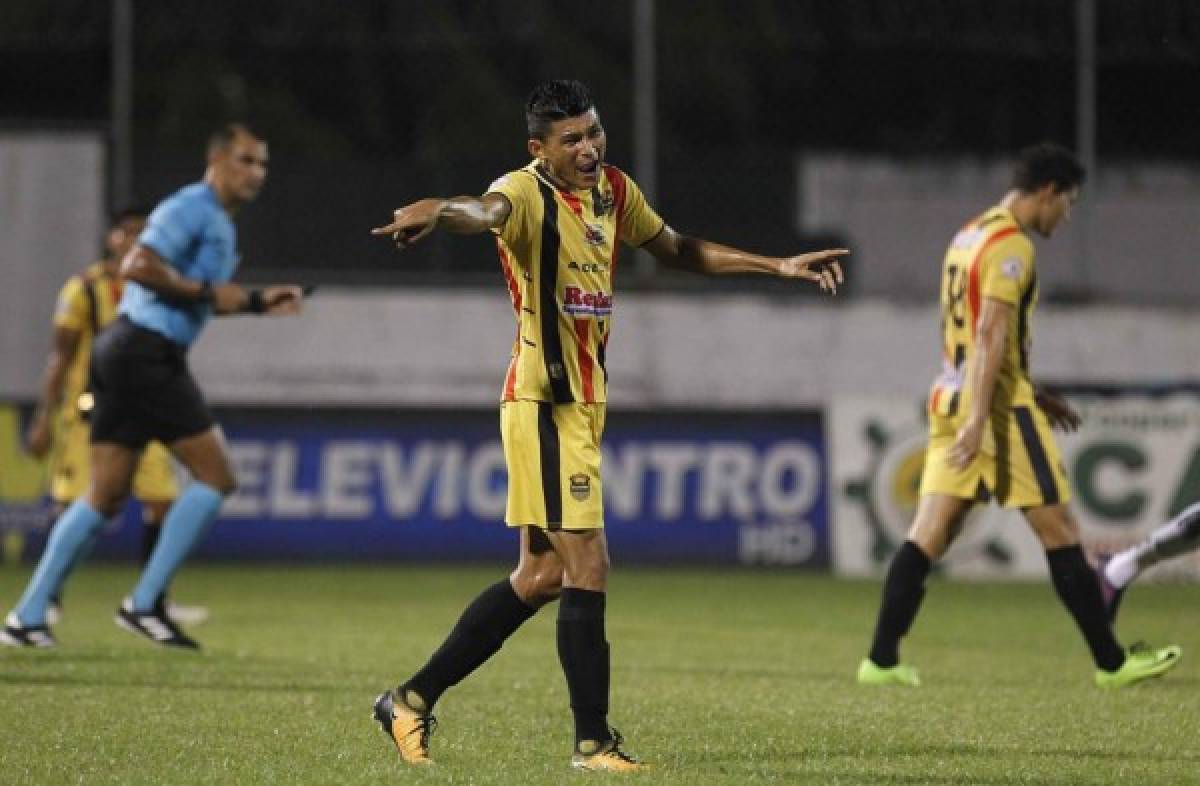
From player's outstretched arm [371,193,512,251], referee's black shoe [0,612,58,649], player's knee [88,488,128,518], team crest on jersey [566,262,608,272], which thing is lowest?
referee's black shoe [0,612,58,649]

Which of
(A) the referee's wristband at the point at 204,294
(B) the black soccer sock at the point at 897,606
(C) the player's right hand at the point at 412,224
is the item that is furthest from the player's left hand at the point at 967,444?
(C) the player's right hand at the point at 412,224

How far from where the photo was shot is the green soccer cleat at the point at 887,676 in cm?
949

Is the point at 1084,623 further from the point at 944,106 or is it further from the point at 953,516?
the point at 944,106

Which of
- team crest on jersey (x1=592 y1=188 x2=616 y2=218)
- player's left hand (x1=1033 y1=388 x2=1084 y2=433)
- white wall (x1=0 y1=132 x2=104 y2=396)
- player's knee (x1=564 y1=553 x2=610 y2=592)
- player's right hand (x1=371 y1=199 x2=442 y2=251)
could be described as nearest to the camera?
player's right hand (x1=371 y1=199 x2=442 y2=251)

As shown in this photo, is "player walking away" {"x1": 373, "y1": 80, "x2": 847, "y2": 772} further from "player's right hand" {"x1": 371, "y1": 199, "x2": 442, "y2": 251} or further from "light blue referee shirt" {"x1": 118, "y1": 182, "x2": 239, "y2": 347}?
"light blue referee shirt" {"x1": 118, "y1": 182, "x2": 239, "y2": 347}

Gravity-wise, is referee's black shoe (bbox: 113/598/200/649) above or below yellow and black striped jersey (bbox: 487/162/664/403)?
below

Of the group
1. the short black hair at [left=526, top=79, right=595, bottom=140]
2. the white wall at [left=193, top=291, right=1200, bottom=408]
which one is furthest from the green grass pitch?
the white wall at [left=193, top=291, right=1200, bottom=408]

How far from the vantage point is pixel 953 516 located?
9.66 meters

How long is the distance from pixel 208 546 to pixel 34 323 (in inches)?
84.2

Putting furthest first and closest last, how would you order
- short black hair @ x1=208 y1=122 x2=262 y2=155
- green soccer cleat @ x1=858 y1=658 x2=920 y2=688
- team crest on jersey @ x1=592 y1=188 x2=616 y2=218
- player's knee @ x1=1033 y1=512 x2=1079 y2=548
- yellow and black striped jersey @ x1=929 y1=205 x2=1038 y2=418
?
short black hair @ x1=208 y1=122 x2=262 y2=155
player's knee @ x1=1033 y1=512 x2=1079 y2=548
green soccer cleat @ x1=858 y1=658 x2=920 y2=688
yellow and black striped jersey @ x1=929 y1=205 x2=1038 y2=418
team crest on jersey @ x1=592 y1=188 x2=616 y2=218

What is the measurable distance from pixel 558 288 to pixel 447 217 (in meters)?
0.67

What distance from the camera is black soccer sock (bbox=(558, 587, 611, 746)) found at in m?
6.79

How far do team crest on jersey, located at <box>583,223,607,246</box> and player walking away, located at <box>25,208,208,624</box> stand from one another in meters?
6.00

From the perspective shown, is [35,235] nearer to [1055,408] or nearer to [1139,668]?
[1055,408]
